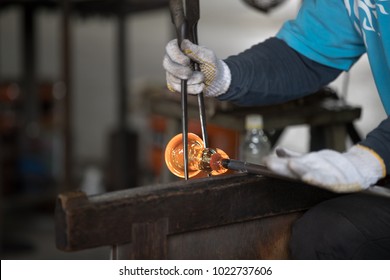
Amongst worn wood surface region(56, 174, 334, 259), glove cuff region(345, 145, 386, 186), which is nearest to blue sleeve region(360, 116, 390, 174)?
glove cuff region(345, 145, 386, 186)

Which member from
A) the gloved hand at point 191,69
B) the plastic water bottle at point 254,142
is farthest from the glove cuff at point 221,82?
the plastic water bottle at point 254,142

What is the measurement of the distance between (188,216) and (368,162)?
39cm

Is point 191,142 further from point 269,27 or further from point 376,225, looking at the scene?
point 269,27

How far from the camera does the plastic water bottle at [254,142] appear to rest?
3.04 meters

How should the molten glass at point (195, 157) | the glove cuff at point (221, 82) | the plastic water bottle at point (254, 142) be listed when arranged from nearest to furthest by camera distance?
1. the molten glass at point (195, 157)
2. the glove cuff at point (221, 82)
3. the plastic water bottle at point (254, 142)

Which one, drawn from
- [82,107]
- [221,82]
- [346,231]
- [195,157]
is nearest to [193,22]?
[221,82]

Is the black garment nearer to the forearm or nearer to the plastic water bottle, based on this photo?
the forearm

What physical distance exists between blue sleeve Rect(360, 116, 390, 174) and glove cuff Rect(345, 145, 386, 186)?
0.06ft

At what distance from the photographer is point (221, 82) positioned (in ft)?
6.66

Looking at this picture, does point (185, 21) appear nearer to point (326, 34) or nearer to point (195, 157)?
point (195, 157)

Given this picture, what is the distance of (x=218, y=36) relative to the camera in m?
8.84

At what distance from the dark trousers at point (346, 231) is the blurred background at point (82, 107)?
1.71 m

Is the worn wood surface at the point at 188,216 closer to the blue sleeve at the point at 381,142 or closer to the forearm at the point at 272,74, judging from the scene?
the blue sleeve at the point at 381,142

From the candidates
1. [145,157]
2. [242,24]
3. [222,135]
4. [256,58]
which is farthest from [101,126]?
[256,58]
